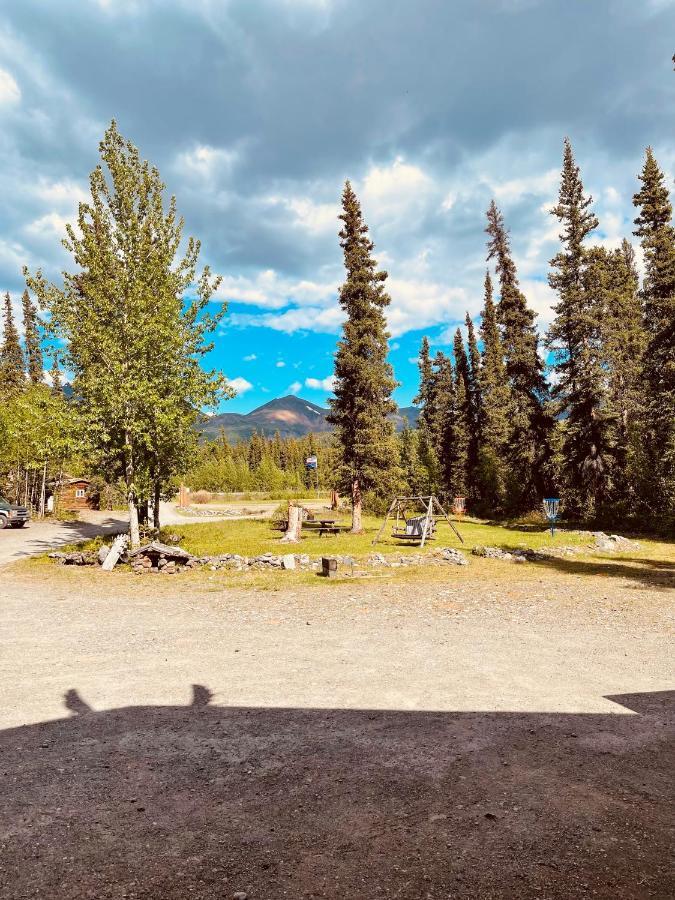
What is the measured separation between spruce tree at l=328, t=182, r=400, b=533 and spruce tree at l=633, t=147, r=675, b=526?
14060mm

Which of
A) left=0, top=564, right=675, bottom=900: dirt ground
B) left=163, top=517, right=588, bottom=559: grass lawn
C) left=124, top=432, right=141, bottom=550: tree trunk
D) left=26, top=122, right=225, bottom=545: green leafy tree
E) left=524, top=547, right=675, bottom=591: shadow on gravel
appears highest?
left=26, top=122, right=225, bottom=545: green leafy tree

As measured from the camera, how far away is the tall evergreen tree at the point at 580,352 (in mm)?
29375

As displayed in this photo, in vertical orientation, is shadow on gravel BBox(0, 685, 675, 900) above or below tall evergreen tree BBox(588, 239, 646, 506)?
below

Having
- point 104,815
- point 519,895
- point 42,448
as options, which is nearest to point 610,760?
point 519,895

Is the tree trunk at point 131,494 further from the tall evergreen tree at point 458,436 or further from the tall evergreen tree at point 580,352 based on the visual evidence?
the tall evergreen tree at point 458,436

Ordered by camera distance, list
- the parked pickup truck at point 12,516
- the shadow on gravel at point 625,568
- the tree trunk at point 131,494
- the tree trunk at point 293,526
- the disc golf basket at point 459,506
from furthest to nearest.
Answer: the disc golf basket at point 459,506 < the parked pickup truck at point 12,516 < the tree trunk at point 293,526 < the tree trunk at point 131,494 < the shadow on gravel at point 625,568

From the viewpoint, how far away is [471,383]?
53375 mm

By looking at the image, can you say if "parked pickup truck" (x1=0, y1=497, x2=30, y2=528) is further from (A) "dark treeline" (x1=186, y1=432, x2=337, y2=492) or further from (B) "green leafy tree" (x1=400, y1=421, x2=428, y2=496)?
(A) "dark treeline" (x1=186, y1=432, x2=337, y2=492)

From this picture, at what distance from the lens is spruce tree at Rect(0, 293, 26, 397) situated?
171ft

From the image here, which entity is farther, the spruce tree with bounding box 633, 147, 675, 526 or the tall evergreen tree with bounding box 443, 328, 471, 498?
the tall evergreen tree with bounding box 443, 328, 471, 498

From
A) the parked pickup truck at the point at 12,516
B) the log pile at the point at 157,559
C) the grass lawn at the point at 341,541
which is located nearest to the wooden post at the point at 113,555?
the log pile at the point at 157,559

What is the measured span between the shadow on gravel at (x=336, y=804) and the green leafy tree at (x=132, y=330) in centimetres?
1420

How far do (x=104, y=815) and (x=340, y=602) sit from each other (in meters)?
7.98

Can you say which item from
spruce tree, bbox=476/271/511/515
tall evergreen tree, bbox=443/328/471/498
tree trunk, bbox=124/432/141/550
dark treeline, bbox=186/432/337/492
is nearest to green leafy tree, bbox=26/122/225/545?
tree trunk, bbox=124/432/141/550
